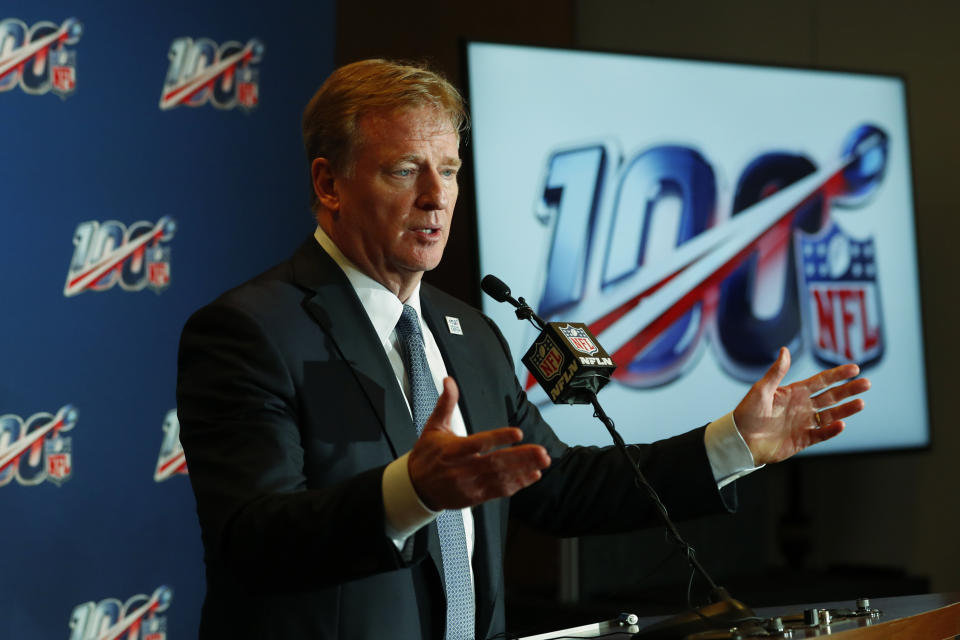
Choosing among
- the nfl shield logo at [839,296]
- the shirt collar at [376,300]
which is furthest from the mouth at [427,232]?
the nfl shield logo at [839,296]

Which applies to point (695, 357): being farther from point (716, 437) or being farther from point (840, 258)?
point (716, 437)

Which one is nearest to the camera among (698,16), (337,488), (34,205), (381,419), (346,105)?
(337,488)

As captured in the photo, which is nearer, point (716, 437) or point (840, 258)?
point (716, 437)

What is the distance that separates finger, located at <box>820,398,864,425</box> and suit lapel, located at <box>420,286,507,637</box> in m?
0.59

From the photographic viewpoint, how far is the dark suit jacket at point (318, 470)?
159cm

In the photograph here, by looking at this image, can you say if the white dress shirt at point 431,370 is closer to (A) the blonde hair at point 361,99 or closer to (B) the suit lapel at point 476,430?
(B) the suit lapel at point 476,430

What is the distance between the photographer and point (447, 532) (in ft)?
6.17

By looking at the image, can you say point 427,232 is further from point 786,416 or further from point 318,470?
point 786,416

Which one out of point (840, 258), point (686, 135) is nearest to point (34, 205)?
point (686, 135)

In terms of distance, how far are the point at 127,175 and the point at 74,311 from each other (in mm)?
407

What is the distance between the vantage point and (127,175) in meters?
3.15

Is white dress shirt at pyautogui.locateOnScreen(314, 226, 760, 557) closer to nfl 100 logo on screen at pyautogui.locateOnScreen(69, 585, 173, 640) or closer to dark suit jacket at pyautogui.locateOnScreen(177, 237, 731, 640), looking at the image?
dark suit jacket at pyautogui.locateOnScreen(177, 237, 731, 640)

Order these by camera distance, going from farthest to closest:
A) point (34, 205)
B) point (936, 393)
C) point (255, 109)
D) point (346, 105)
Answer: point (936, 393), point (255, 109), point (34, 205), point (346, 105)

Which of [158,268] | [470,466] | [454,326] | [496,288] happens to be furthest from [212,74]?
[470,466]
